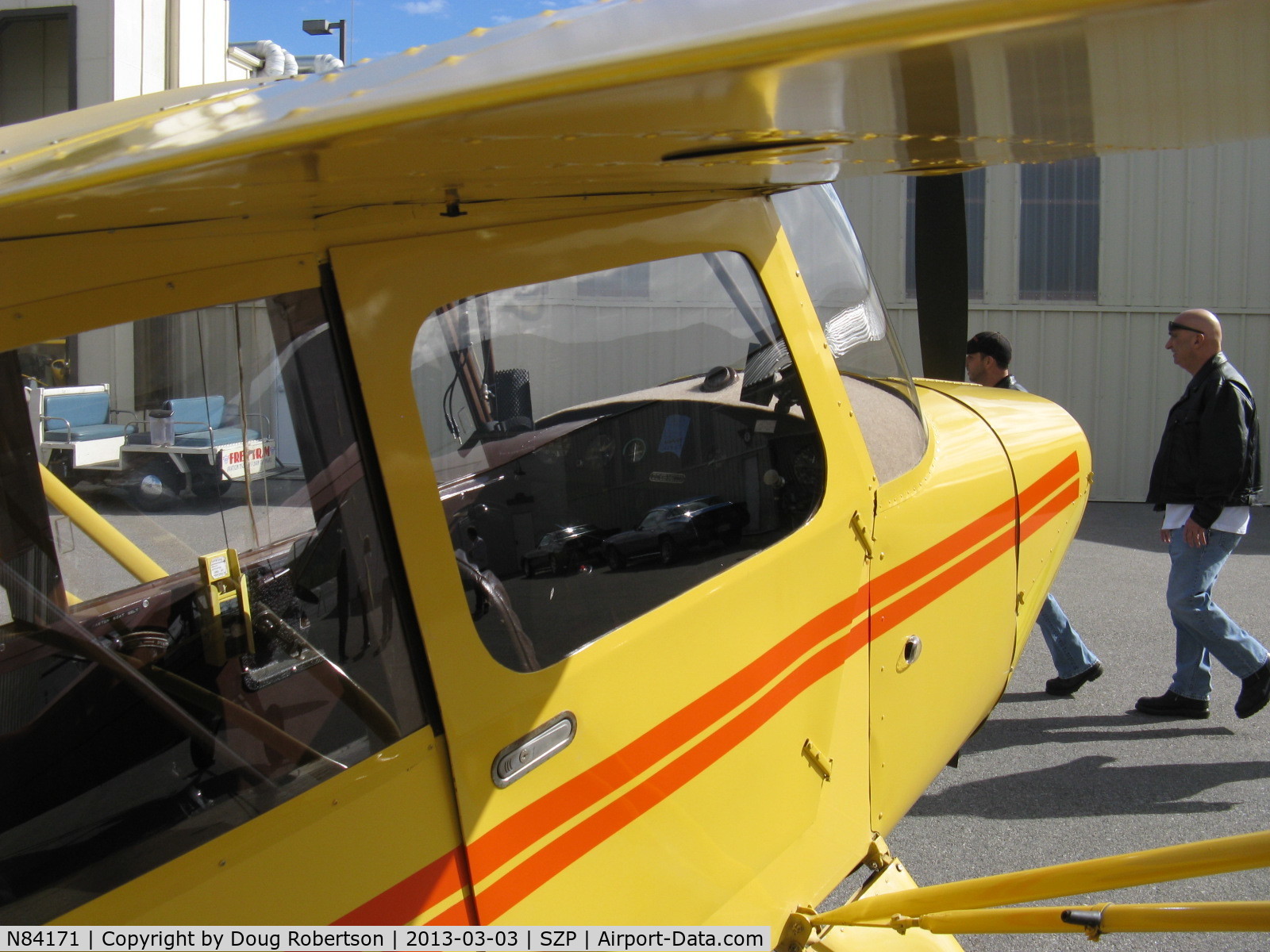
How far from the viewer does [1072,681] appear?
185 inches

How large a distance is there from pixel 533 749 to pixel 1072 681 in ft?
13.5

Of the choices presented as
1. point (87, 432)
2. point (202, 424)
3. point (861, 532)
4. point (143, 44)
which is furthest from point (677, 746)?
point (143, 44)

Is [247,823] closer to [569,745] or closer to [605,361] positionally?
[569,745]

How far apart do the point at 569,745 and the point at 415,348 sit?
661 mm

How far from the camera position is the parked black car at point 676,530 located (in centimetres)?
166

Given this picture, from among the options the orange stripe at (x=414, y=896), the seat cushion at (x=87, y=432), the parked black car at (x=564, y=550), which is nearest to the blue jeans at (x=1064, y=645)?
the parked black car at (x=564, y=550)

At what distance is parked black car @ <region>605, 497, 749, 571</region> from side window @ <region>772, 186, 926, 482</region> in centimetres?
53

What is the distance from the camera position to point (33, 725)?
1361 mm

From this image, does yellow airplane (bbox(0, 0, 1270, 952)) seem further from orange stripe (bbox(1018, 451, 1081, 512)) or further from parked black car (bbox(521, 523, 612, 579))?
orange stripe (bbox(1018, 451, 1081, 512))

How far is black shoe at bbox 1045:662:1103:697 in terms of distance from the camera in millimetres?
4688

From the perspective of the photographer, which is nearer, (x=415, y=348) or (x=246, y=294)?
(x=246, y=294)

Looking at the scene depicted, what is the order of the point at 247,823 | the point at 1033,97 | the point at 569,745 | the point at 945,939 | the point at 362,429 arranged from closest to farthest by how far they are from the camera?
1. the point at 1033,97
2. the point at 247,823
3. the point at 362,429
4. the point at 569,745
5. the point at 945,939

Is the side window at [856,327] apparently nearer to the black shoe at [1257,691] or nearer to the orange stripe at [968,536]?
the orange stripe at [968,536]

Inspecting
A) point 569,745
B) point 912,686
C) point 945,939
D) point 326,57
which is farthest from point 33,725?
point 945,939
